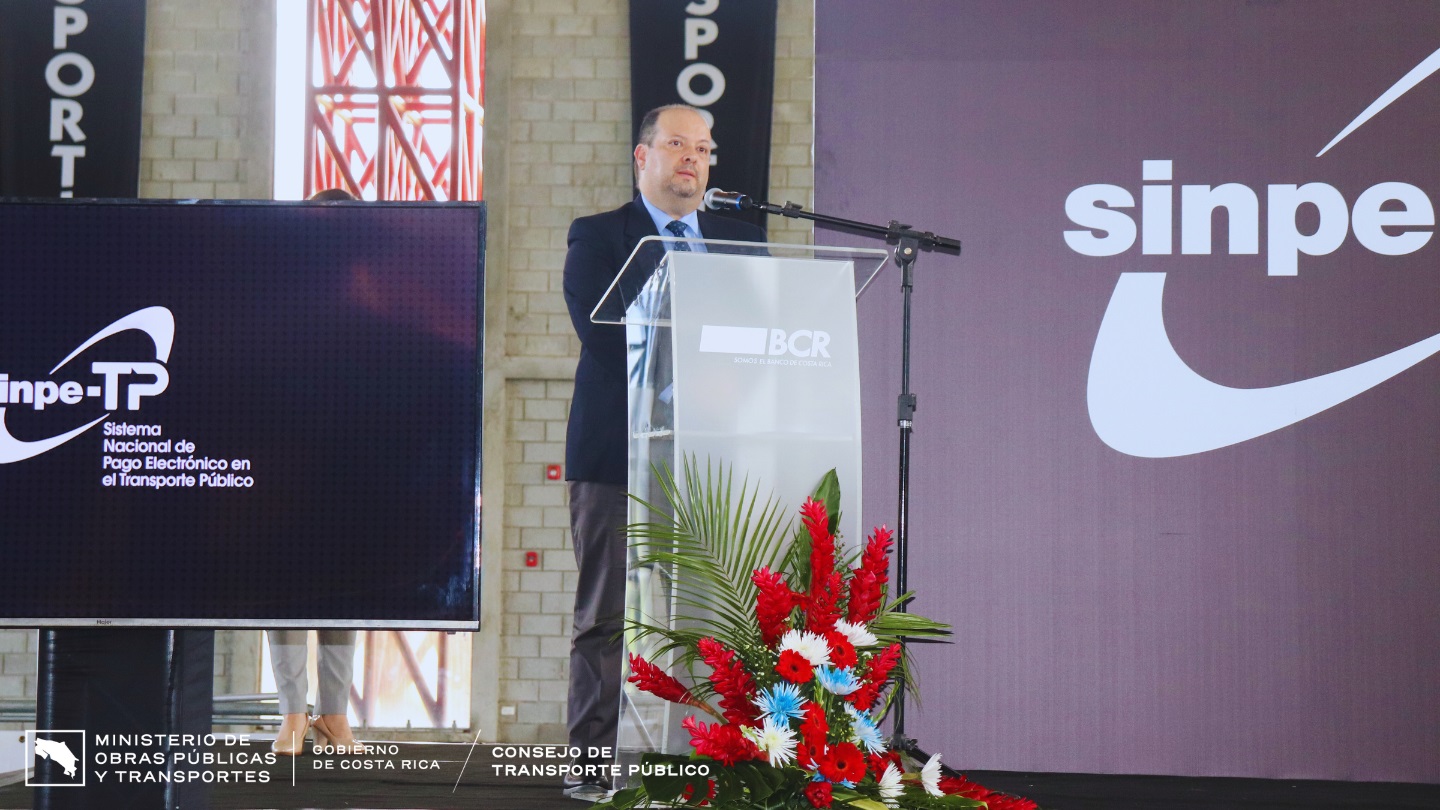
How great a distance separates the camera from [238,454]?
6.83 feet

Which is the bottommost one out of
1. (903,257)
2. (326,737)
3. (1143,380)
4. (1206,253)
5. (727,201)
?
(326,737)

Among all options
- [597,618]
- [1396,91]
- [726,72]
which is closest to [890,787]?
[597,618]

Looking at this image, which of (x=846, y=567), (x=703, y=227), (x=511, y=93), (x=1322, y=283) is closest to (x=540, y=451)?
(x=511, y=93)

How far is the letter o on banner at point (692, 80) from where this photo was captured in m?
4.93

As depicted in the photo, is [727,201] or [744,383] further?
[727,201]

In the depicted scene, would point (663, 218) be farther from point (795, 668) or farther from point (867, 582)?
point (795, 668)

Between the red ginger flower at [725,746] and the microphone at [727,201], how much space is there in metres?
1.26

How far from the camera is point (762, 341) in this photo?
8.29 ft

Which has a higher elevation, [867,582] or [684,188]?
[684,188]

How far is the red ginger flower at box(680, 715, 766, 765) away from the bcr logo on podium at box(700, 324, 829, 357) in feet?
2.53

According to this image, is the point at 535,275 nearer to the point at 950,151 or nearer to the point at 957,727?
the point at 950,151

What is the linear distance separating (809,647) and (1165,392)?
269 cm

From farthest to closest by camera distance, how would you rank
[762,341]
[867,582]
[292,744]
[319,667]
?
1. [319,667]
2. [292,744]
3. [762,341]
4. [867,582]

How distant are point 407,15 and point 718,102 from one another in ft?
5.01
